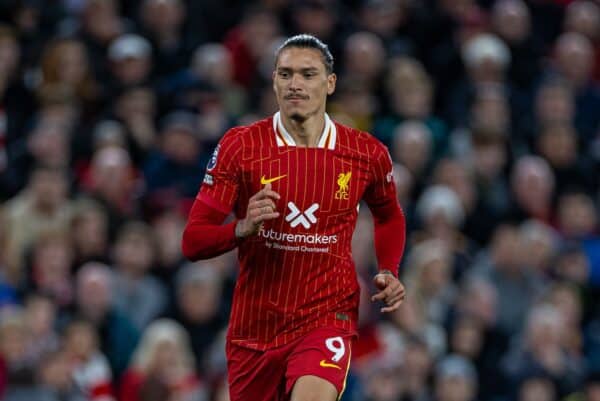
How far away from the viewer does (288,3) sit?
14477mm

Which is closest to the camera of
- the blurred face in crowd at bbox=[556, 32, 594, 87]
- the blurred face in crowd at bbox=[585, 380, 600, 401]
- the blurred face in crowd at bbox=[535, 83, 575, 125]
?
the blurred face in crowd at bbox=[585, 380, 600, 401]

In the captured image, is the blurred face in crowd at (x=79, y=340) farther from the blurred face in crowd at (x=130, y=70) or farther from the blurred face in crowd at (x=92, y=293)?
the blurred face in crowd at (x=130, y=70)

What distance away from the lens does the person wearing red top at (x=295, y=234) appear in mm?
6914

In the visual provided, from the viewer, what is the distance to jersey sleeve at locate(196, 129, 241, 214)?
6.90 metres

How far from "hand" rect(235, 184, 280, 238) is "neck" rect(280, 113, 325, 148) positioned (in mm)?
581

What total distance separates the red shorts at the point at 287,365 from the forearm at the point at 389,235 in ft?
1.33

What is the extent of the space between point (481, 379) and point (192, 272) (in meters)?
2.37

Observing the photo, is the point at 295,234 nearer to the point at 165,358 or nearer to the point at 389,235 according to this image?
the point at 389,235

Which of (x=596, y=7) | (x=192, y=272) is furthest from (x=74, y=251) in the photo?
(x=596, y=7)

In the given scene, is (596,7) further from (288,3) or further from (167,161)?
(167,161)

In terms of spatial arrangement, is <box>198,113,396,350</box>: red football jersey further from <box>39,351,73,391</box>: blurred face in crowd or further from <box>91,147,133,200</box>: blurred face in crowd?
<box>91,147,133,200</box>: blurred face in crowd

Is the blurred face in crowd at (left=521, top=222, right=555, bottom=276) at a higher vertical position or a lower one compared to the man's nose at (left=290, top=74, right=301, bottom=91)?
lower

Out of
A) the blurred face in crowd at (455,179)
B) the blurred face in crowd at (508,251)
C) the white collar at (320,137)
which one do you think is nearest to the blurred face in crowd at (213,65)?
the blurred face in crowd at (455,179)

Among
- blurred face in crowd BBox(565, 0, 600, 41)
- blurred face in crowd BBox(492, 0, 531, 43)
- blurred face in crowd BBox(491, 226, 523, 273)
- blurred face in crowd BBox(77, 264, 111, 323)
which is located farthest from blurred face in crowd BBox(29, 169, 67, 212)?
blurred face in crowd BBox(565, 0, 600, 41)
